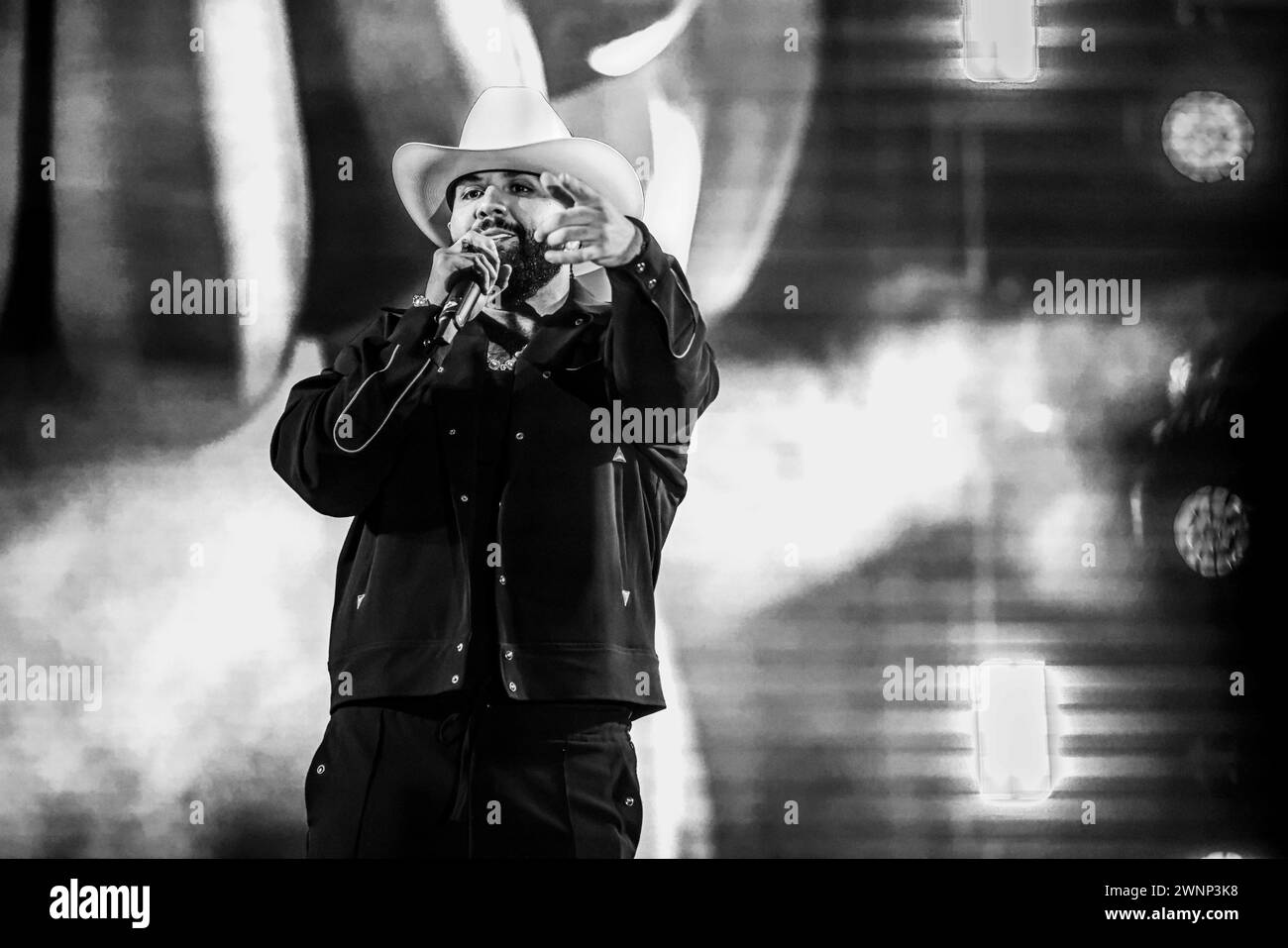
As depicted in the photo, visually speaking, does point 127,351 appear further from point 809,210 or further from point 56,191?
point 809,210

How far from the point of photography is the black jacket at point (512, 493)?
10.4 feet

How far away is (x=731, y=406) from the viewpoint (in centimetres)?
345

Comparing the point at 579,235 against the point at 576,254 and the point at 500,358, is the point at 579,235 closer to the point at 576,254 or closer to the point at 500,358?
the point at 576,254

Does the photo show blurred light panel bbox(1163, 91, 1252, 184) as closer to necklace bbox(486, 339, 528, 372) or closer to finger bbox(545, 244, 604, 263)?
finger bbox(545, 244, 604, 263)

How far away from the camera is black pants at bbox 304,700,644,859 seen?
3.18m

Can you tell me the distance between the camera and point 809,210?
351 centimetres

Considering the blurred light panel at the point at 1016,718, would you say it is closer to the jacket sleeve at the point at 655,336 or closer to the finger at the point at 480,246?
the jacket sleeve at the point at 655,336

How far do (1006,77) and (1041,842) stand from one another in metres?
1.69

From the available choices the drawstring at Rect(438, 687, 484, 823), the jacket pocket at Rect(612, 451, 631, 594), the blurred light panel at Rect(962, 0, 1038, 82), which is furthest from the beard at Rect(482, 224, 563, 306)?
the blurred light panel at Rect(962, 0, 1038, 82)

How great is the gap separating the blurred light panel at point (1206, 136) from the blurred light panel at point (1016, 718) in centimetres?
116

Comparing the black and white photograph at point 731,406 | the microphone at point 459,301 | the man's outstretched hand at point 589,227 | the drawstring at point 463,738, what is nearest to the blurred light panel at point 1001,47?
the black and white photograph at point 731,406

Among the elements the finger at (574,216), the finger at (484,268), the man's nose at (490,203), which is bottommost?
the finger at (484,268)

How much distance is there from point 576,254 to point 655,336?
223mm

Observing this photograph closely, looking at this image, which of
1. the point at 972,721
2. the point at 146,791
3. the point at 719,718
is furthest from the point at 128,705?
the point at 972,721
